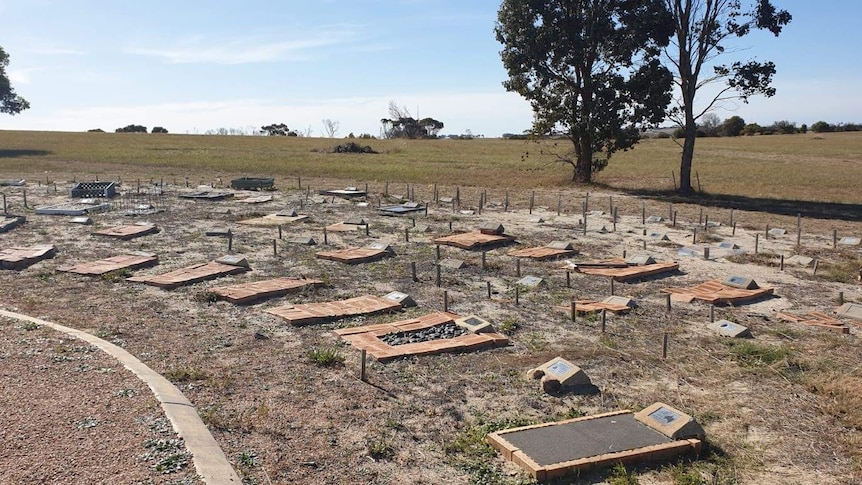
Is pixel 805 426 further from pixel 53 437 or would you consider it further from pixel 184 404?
pixel 53 437

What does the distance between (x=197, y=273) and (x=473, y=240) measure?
5.66 metres

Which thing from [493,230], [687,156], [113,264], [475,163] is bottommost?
[113,264]

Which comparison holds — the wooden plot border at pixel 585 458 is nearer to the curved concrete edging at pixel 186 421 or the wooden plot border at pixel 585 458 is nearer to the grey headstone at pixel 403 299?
the curved concrete edging at pixel 186 421

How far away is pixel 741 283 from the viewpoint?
11.1 meters

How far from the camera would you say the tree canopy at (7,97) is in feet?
193

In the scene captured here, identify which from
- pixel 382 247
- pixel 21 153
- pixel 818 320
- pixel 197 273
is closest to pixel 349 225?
pixel 382 247

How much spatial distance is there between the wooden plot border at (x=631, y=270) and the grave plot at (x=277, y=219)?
25.8 feet

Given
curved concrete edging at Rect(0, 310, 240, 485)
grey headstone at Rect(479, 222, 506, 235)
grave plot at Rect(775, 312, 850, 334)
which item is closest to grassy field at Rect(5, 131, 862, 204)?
grey headstone at Rect(479, 222, 506, 235)

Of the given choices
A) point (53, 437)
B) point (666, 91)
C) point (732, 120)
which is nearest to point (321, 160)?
point (666, 91)

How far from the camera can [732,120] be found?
2817 inches

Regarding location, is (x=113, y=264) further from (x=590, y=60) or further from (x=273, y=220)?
(x=590, y=60)

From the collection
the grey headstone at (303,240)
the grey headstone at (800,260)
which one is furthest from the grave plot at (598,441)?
the grey headstone at (303,240)

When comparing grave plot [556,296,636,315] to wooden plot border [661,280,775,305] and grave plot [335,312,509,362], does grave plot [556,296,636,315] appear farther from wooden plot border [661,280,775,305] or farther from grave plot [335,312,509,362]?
grave plot [335,312,509,362]

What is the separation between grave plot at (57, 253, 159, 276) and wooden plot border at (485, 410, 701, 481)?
818 cm
